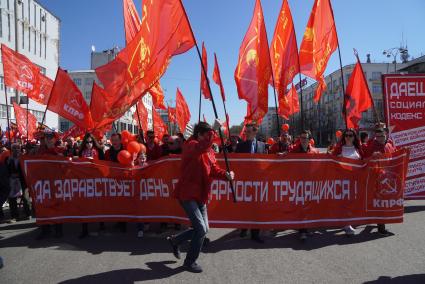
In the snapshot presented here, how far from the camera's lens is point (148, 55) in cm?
612

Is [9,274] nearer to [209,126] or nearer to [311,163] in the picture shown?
[209,126]

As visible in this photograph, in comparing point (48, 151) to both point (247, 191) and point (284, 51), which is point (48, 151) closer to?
point (247, 191)

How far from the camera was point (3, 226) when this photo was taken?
763 cm

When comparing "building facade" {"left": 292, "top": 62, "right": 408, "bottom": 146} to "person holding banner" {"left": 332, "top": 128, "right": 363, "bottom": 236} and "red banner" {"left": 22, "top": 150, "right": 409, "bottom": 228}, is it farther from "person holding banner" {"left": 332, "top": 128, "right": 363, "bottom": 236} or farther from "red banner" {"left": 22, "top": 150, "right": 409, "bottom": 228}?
"red banner" {"left": 22, "top": 150, "right": 409, "bottom": 228}

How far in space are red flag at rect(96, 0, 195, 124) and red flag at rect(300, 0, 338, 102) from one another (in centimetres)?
474

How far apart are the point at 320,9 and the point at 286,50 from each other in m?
1.28

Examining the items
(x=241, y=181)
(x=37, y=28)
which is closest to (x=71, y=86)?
(x=241, y=181)

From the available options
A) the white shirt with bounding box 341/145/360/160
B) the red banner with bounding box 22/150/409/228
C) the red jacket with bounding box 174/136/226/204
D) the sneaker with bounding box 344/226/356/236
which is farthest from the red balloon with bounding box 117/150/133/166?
the sneaker with bounding box 344/226/356/236

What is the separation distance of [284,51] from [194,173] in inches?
229

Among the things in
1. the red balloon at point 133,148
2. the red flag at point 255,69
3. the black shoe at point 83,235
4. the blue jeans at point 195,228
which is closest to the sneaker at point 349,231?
the blue jeans at point 195,228

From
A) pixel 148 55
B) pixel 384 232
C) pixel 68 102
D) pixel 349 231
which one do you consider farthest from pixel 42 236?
pixel 384 232

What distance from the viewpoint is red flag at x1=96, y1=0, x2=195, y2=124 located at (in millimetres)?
5926

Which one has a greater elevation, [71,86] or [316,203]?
[71,86]

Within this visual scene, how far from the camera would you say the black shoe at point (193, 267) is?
4926mm
